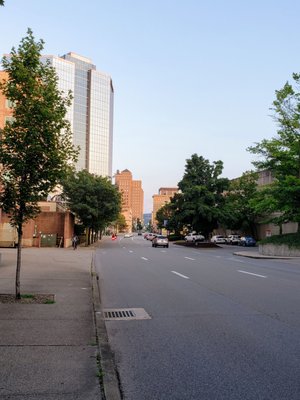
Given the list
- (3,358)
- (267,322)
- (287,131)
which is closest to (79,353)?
(3,358)

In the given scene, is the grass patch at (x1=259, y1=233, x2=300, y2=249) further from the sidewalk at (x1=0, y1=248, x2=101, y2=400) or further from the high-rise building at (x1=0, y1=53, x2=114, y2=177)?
the high-rise building at (x1=0, y1=53, x2=114, y2=177)

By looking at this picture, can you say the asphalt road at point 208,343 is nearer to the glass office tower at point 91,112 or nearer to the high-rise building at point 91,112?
the glass office tower at point 91,112

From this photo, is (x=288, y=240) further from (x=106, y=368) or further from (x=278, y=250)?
(x=106, y=368)

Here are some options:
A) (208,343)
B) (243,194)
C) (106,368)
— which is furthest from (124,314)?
(243,194)

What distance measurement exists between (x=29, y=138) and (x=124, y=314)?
452 cm

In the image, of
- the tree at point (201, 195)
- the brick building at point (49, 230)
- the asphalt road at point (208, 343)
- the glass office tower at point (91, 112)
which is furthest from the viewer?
the glass office tower at point (91, 112)

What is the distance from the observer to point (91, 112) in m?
156

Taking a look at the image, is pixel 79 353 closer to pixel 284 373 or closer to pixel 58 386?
pixel 58 386

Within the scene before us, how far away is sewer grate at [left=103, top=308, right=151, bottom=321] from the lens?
870 centimetres

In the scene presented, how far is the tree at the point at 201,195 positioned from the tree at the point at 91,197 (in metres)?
10.8

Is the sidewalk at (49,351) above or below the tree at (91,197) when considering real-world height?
below

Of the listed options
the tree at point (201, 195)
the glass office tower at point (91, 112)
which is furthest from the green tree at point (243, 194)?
the glass office tower at point (91, 112)

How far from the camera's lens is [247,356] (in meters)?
5.84

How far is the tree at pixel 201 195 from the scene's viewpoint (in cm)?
5512
